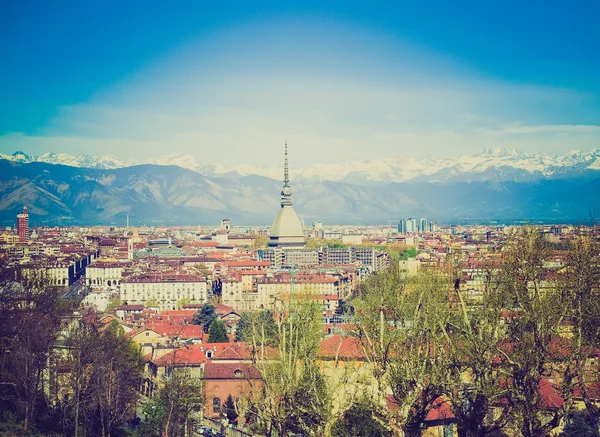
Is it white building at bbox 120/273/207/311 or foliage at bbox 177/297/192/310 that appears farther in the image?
white building at bbox 120/273/207/311

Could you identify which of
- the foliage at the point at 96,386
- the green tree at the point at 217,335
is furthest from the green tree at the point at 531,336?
the green tree at the point at 217,335

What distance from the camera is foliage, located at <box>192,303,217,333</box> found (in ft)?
148

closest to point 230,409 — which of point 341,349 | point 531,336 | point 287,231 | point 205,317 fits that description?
point 341,349

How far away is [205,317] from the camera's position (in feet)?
150

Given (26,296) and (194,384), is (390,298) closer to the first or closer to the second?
(194,384)

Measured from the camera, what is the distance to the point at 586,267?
1590 cm

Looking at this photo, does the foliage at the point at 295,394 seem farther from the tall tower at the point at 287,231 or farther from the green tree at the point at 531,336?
the tall tower at the point at 287,231

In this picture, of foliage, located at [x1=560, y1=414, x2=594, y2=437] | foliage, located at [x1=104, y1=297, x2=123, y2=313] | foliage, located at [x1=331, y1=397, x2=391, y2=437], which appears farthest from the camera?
foliage, located at [x1=104, y1=297, x2=123, y2=313]

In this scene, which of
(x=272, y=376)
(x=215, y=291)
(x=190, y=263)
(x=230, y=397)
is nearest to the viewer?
(x=272, y=376)

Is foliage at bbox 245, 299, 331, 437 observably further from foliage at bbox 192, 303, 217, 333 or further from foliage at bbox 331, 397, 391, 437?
foliage at bbox 192, 303, 217, 333

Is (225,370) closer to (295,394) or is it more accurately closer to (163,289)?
(295,394)

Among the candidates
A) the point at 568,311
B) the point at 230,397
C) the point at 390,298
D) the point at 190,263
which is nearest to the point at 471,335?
the point at 568,311

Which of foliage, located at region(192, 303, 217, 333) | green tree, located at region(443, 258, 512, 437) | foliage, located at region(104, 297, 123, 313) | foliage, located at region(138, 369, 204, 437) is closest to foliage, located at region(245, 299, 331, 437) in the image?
foliage, located at region(138, 369, 204, 437)

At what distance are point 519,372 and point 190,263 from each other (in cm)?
7805
